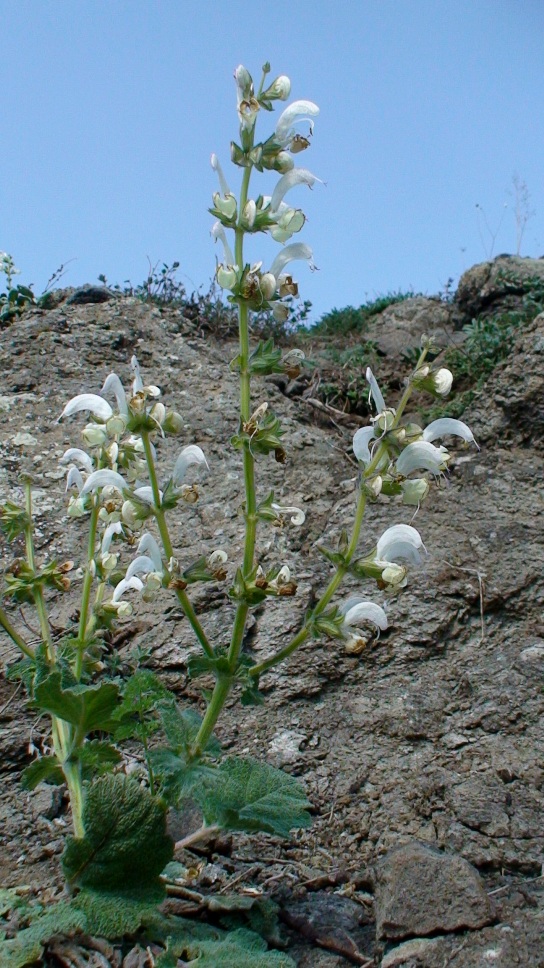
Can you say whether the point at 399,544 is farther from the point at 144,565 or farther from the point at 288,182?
the point at 288,182

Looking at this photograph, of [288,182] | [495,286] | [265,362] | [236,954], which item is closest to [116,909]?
[236,954]

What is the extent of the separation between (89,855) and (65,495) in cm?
201

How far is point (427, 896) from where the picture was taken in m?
1.76

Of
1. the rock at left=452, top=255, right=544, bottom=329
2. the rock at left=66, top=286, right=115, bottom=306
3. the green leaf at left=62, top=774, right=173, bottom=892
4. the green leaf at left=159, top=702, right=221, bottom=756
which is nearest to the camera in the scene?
the green leaf at left=62, top=774, right=173, bottom=892

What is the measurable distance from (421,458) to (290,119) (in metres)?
0.91

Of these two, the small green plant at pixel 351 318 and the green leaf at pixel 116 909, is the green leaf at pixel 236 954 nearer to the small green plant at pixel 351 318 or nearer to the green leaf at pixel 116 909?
the green leaf at pixel 116 909

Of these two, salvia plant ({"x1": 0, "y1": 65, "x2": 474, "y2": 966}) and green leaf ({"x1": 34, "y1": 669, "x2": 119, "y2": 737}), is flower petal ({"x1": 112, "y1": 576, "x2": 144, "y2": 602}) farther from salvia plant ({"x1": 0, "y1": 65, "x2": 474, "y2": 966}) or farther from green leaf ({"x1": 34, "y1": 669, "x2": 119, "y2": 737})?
green leaf ({"x1": 34, "y1": 669, "x2": 119, "y2": 737})

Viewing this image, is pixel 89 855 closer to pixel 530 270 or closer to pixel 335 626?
pixel 335 626

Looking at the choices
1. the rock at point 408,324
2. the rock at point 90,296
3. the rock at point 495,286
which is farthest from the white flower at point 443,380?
the rock at point 495,286

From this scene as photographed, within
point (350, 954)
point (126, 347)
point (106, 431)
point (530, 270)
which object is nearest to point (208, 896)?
point (350, 954)

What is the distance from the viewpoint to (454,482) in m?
3.36

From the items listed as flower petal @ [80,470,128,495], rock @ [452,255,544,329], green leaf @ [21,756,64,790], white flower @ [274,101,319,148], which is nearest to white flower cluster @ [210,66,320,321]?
white flower @ [274,101,319,148]

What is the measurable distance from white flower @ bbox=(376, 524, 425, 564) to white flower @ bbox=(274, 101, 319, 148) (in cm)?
99

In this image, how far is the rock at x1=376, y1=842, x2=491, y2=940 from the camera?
1717 millimetres
